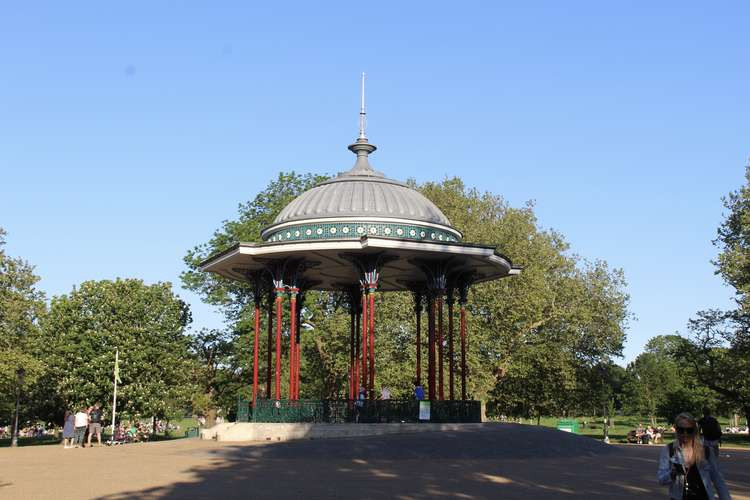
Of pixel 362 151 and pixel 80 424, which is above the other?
pixel 362 151

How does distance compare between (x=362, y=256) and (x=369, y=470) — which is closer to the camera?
(x=369, y=470)

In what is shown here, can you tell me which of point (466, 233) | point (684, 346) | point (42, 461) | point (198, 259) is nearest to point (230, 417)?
point (198, 259)

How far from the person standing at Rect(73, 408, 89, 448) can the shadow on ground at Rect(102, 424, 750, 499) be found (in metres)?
9.34

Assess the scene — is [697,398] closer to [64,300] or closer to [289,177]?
[289,177]

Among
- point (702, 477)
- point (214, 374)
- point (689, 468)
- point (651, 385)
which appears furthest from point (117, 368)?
point (651, 385)

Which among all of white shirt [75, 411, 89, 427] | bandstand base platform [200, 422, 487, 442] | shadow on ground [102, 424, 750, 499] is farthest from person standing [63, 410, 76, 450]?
shadow on ground [102, 424, 750, 499]

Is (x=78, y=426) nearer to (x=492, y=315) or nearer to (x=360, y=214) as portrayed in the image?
(x=360, y=214)

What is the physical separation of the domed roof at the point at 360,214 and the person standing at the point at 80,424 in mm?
11258

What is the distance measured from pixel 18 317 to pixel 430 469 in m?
41.8

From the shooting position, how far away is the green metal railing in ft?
109

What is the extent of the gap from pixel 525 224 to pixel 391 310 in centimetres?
1391

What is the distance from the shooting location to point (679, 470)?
8984 mm

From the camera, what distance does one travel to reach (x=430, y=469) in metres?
22.3

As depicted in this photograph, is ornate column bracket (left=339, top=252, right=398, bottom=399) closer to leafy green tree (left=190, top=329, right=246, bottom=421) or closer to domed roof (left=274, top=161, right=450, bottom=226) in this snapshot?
domed roof (left=274, top=161, right=450, bottom=226)
